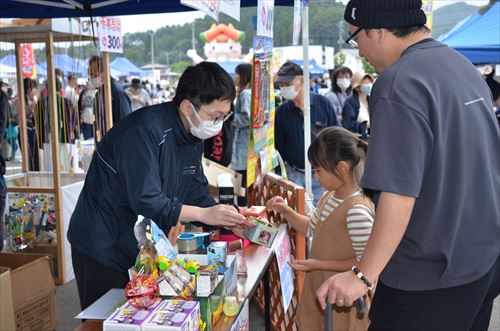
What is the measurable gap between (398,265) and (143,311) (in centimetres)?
75

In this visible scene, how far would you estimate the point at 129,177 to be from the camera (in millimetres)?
1959

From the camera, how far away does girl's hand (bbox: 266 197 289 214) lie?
3.03m

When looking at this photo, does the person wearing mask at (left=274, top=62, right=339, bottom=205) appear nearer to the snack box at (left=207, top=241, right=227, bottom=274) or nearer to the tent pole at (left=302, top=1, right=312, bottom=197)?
the tent pole at (left=302, top=1, right=312, bottom=197)

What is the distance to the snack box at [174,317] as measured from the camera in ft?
4.69

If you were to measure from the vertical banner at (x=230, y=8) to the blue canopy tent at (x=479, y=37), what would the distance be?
5636 mm

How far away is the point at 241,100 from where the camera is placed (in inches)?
220

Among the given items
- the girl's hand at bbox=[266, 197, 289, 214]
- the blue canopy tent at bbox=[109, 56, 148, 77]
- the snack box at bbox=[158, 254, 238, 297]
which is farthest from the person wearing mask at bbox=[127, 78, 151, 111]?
the blue canopy tent at bbox=[109, 56, 148, 77]

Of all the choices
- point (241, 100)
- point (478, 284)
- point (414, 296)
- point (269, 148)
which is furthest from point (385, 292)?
point (241, 100)

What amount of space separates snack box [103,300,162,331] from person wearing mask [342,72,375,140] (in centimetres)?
591

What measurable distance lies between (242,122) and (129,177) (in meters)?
3.70

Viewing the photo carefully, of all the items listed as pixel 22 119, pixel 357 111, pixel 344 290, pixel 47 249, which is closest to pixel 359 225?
pixel 344 290

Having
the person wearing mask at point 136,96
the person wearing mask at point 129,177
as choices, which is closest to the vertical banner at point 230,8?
the person wearing mask at point 129,177

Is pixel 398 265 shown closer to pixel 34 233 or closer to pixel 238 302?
pixel 238 302

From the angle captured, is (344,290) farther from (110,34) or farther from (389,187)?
(110,34)
